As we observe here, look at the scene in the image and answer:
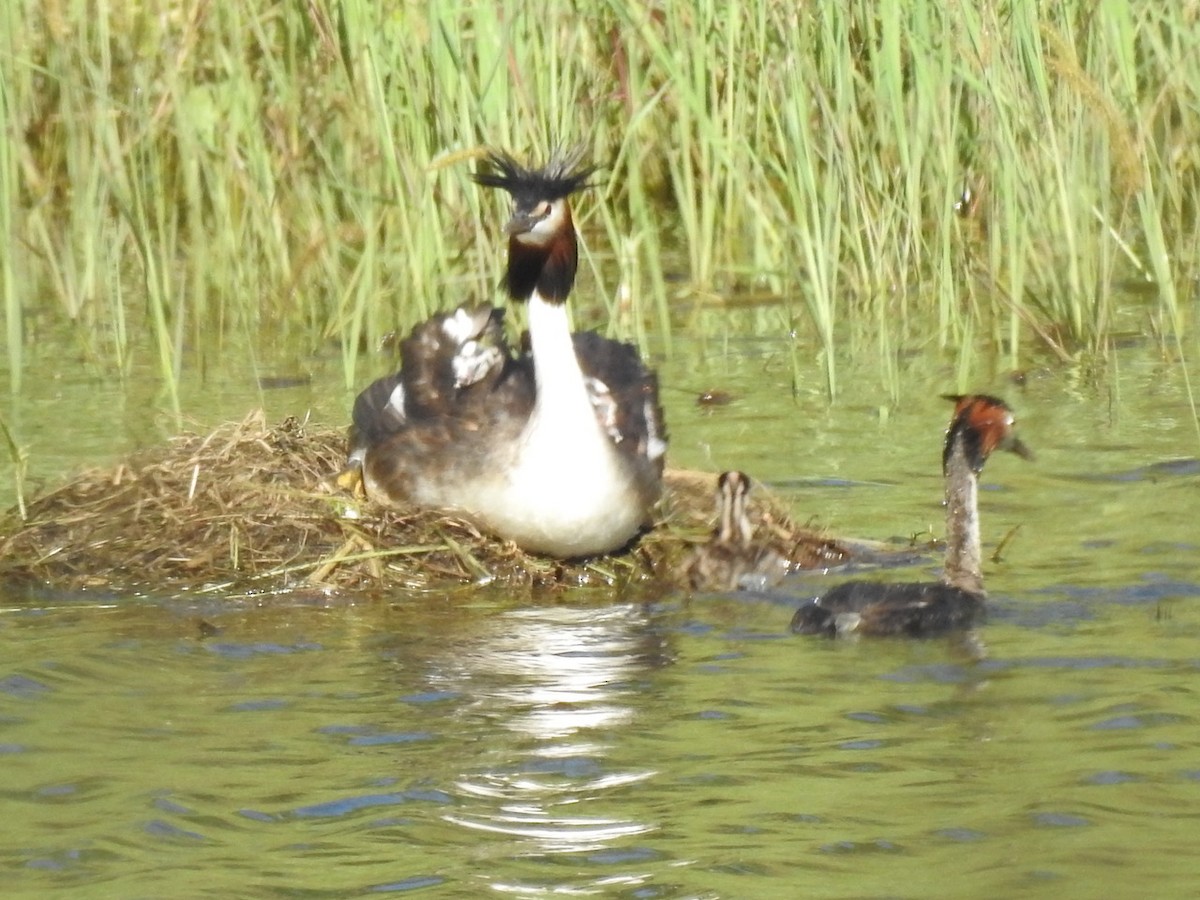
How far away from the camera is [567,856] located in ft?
13.4

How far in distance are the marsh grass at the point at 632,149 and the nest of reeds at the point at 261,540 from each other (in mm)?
637

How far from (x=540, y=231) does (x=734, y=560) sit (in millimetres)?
1234

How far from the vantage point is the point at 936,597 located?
5734mm

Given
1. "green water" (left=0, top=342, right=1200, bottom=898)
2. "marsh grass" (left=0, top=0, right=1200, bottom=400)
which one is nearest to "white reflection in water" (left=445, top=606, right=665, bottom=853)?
"green water" (left=0, top=342, right=1200, bottom=898)

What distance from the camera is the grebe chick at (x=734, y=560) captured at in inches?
253

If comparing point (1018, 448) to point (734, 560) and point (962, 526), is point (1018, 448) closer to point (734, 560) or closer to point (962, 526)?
point (962, 526)

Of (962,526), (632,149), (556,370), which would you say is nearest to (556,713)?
(962,526)

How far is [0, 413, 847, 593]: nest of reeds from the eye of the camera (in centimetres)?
659

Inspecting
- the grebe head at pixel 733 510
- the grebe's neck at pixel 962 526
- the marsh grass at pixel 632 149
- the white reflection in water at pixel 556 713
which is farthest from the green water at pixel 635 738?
the marsh grass at pixel 632 149

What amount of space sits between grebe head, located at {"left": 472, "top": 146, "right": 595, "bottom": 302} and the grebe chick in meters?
0.93

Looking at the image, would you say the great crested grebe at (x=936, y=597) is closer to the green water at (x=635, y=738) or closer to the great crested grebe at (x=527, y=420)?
the green water at (x=635, y=738)

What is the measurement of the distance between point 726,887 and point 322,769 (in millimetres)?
1086

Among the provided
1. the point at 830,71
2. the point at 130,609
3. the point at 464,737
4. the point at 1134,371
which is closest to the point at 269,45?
the point at 830,71

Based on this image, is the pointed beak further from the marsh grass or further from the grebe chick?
the marsh grass
